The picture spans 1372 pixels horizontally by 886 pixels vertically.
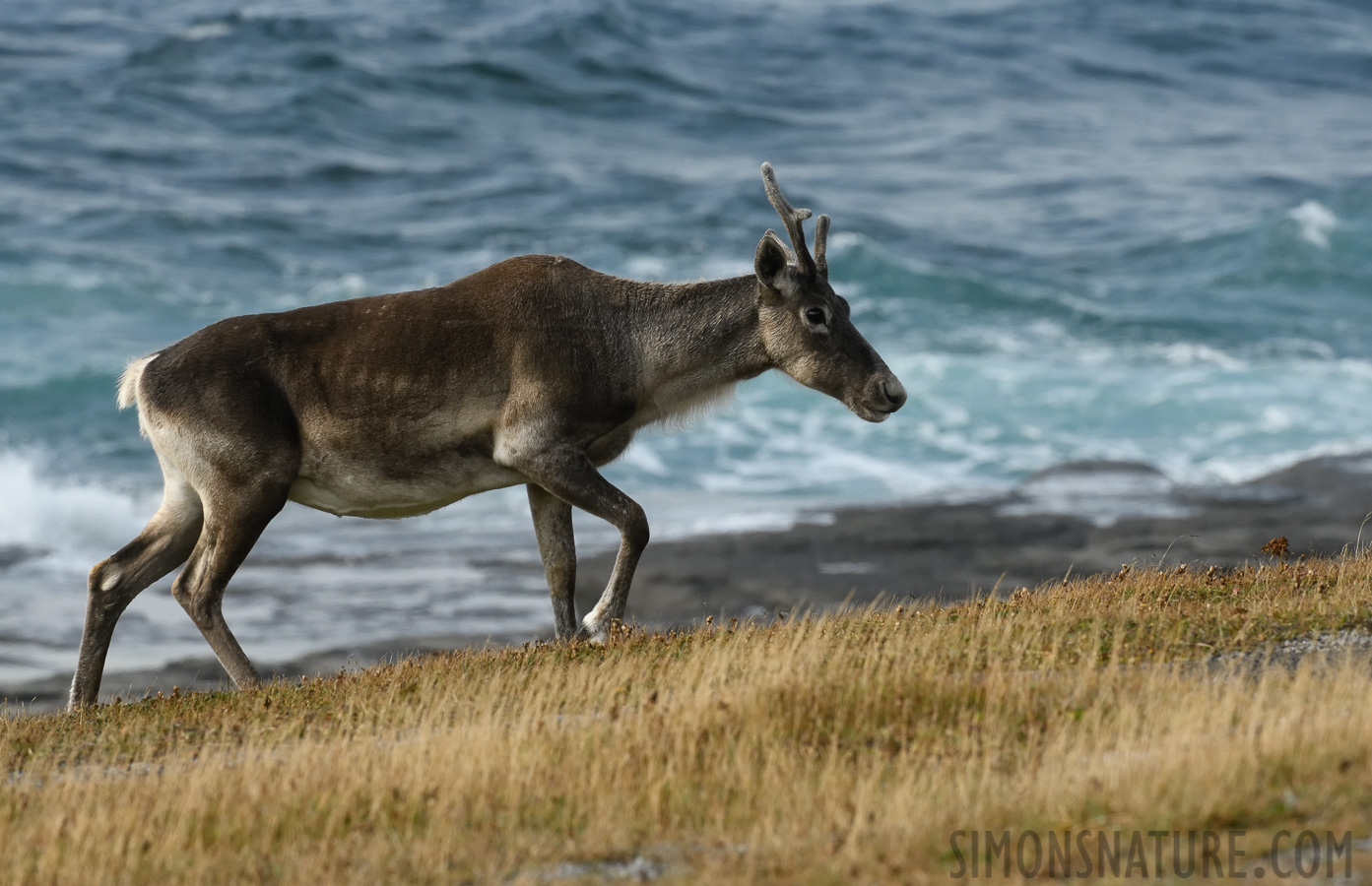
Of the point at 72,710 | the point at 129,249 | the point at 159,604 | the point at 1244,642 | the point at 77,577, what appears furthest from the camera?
the point at 129,249

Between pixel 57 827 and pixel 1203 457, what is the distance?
32870 mm

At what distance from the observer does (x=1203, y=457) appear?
36.6m

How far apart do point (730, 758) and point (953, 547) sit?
1780 centimetres

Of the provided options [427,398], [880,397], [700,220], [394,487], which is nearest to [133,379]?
[394,487]

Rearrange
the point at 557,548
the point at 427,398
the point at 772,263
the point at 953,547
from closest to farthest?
the point at 427,398, the point at 772,263, the point at 557,548, the point at 953,547

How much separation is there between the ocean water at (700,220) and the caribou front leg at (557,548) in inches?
405

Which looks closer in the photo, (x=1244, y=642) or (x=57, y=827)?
(x=57, y=827)

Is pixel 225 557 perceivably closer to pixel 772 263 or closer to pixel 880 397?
pixel 772 263

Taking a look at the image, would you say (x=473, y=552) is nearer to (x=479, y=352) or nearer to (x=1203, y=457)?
(x=479, y=352)

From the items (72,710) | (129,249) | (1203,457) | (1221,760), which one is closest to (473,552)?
(72,710)

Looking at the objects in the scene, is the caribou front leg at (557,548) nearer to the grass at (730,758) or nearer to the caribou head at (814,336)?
the grass at (730,758)

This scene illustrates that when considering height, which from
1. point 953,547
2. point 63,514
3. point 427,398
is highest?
point 427,398

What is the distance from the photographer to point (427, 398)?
1095 cm

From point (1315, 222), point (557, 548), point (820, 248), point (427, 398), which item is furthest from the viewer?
point (1315, 222)
